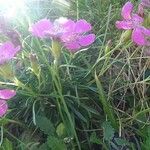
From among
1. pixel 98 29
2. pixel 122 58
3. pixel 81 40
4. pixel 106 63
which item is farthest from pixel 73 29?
pixel 98 29

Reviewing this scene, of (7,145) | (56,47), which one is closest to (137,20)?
(56,47)

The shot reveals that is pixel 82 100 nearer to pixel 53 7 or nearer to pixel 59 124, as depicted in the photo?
pixel 59 124

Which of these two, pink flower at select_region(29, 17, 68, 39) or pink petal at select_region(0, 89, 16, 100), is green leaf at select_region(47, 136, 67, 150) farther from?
pink flower at select_region(29, 17, 68, 39)

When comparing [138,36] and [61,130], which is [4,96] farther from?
[138,36]

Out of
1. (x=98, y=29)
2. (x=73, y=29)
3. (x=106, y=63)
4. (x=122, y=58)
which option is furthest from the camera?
(x=98, y=29)

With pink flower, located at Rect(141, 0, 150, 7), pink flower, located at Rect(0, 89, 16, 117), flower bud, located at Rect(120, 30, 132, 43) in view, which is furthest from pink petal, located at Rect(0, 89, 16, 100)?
pink flower, located at Rect(141, 0, 150, 7)

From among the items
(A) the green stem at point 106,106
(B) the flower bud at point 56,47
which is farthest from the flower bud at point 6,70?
(A) the green stem at point 106,106
